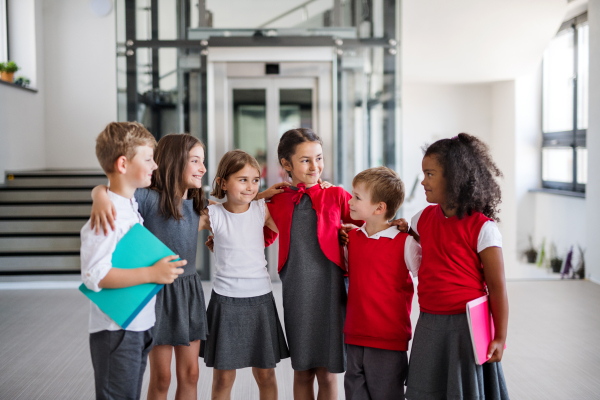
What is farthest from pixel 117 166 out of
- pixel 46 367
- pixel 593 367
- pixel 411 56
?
pixel 411 56

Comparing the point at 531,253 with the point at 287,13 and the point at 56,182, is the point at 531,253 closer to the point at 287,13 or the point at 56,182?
the point at 287,13

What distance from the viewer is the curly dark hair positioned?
1360mm

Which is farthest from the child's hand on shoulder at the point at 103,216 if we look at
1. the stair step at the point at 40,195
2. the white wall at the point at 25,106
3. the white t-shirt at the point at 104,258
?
the white wall at the point at 25,106

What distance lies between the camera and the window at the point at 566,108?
557 cm

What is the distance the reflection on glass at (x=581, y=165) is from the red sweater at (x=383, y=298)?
510cm

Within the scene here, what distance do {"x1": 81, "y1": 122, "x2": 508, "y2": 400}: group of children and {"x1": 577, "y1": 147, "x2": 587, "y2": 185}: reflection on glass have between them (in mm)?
5024

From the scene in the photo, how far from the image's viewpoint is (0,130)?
5.80m

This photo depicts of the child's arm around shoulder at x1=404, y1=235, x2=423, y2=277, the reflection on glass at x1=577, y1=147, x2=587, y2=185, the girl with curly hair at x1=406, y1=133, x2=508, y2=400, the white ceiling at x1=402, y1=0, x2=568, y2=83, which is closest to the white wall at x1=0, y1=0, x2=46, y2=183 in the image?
the white ceiling at x1=402, y1=0, x2=568, y2=83

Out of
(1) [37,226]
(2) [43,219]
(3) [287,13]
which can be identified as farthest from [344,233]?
(2) [43,219]

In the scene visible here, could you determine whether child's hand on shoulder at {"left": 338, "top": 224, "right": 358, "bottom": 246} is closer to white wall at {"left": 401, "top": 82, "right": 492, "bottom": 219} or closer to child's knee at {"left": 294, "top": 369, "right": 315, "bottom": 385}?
child's knee at {"left": 294, "top": 369, "right": 315, "bottom": 385}

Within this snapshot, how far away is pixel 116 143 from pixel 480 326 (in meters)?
1.11

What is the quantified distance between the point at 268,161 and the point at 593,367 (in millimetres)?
2927

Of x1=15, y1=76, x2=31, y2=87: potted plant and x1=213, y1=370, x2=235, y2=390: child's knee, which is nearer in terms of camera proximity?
x1=213, y1=370, x2=235, y2=390: child's knee

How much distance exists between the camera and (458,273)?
4.51 ft
